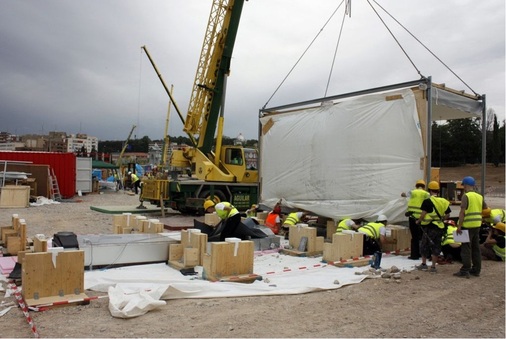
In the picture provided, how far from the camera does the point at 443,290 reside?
6.20 m

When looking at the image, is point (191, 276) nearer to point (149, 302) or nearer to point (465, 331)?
point (149, 302)

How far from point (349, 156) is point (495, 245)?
3.60 metres

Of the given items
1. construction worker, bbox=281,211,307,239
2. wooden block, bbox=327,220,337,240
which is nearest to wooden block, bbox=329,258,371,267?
construction worker, bbox=281,211,307,239

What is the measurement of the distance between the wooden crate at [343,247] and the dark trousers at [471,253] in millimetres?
1732

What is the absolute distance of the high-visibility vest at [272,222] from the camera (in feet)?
36.9

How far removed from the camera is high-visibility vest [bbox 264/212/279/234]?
443 inches

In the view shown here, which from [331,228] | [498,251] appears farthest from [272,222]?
[498,251]

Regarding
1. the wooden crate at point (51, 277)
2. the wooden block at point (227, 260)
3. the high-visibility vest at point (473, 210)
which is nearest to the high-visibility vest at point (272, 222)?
the wooden block at point (227, 260)

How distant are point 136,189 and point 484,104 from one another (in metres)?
23.8

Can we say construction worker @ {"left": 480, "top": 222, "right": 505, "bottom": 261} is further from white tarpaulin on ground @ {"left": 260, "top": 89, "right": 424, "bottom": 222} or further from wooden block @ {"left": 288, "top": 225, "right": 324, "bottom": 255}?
wooden block @ {"left": 288, "top": 225, "right": 324, "bottom": 255}

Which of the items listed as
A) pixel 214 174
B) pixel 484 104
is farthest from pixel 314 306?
pixel 214 174

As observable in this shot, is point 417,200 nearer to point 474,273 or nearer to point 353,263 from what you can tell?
point 474,273

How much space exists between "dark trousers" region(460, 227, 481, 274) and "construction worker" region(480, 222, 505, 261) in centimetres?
172

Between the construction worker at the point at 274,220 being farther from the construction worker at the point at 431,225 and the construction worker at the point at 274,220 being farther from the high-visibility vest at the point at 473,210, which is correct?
the high-visibility vest at the point at 473,210
